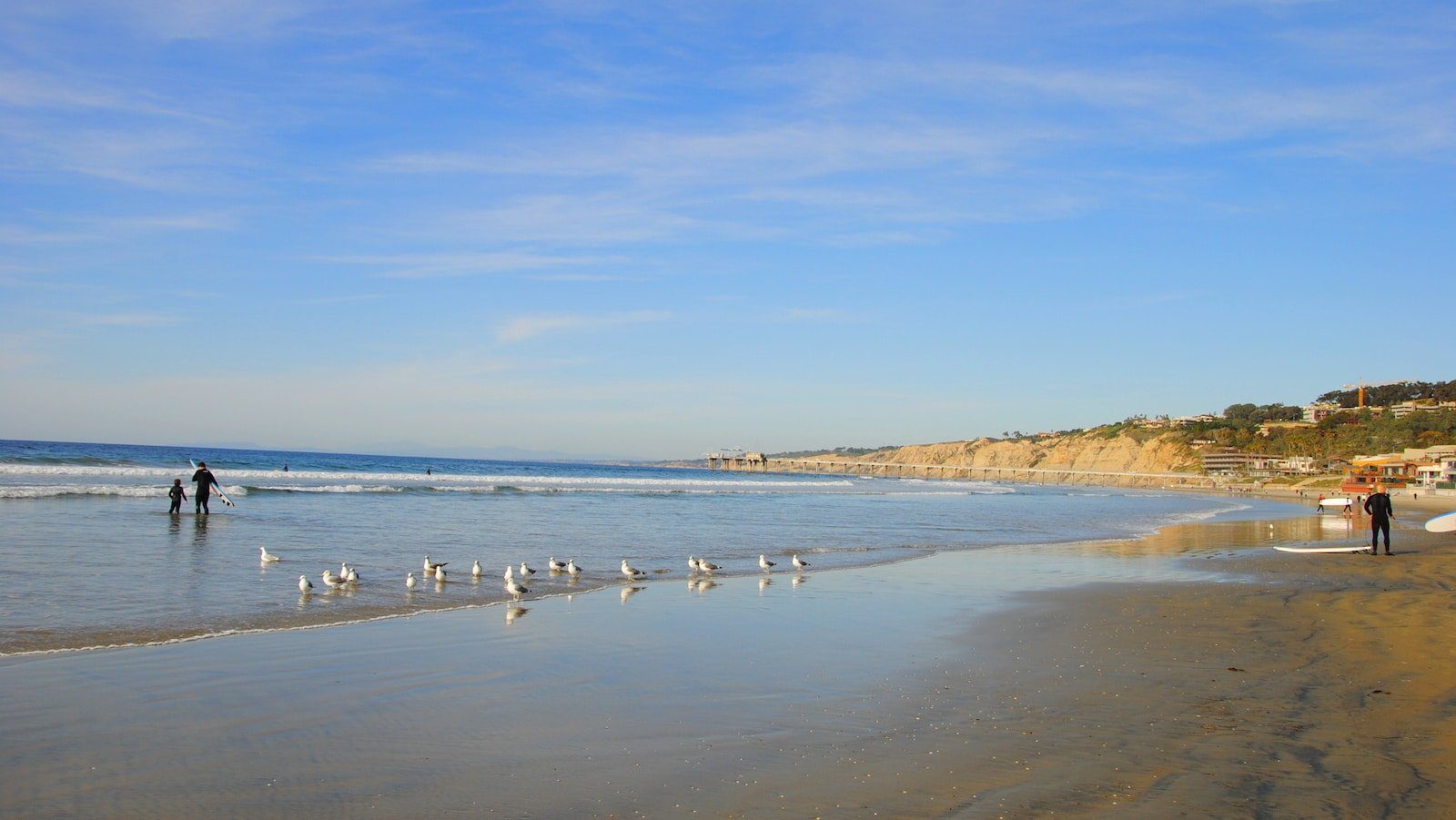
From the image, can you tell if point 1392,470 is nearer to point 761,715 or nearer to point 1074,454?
point 761,715

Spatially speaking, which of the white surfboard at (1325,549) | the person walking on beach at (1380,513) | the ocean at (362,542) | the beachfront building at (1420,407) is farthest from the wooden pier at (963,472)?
the person walking on beach at (1380,513)

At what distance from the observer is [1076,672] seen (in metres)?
7.94

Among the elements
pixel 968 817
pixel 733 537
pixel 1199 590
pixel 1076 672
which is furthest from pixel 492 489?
pixel 968 817

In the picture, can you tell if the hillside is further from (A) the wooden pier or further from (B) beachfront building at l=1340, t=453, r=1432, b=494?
(B) beachfront building at l=1340, t=453, r=1432, b=494

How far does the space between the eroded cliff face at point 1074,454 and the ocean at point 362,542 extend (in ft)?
302

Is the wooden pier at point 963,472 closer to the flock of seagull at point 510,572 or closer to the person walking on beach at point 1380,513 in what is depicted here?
the person walking on beach at point 1380,513

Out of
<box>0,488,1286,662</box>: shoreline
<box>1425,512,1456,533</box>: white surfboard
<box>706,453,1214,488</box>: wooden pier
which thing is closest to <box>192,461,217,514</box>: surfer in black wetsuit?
<box>0,488,1286,662</box>: shoreline

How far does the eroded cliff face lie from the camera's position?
12812 centimetres

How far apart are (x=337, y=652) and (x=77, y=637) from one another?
91.2 inches

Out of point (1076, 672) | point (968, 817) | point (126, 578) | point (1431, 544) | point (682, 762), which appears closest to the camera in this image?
point (968, 817)

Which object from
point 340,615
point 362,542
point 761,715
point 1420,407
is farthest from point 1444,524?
point 1420,407

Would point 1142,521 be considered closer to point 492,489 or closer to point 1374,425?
point 492,489

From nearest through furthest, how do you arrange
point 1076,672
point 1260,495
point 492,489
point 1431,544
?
point 1076,672 → point 1431,544 → point 492,489 → point 1260,495

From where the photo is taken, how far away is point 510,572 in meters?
12.7
